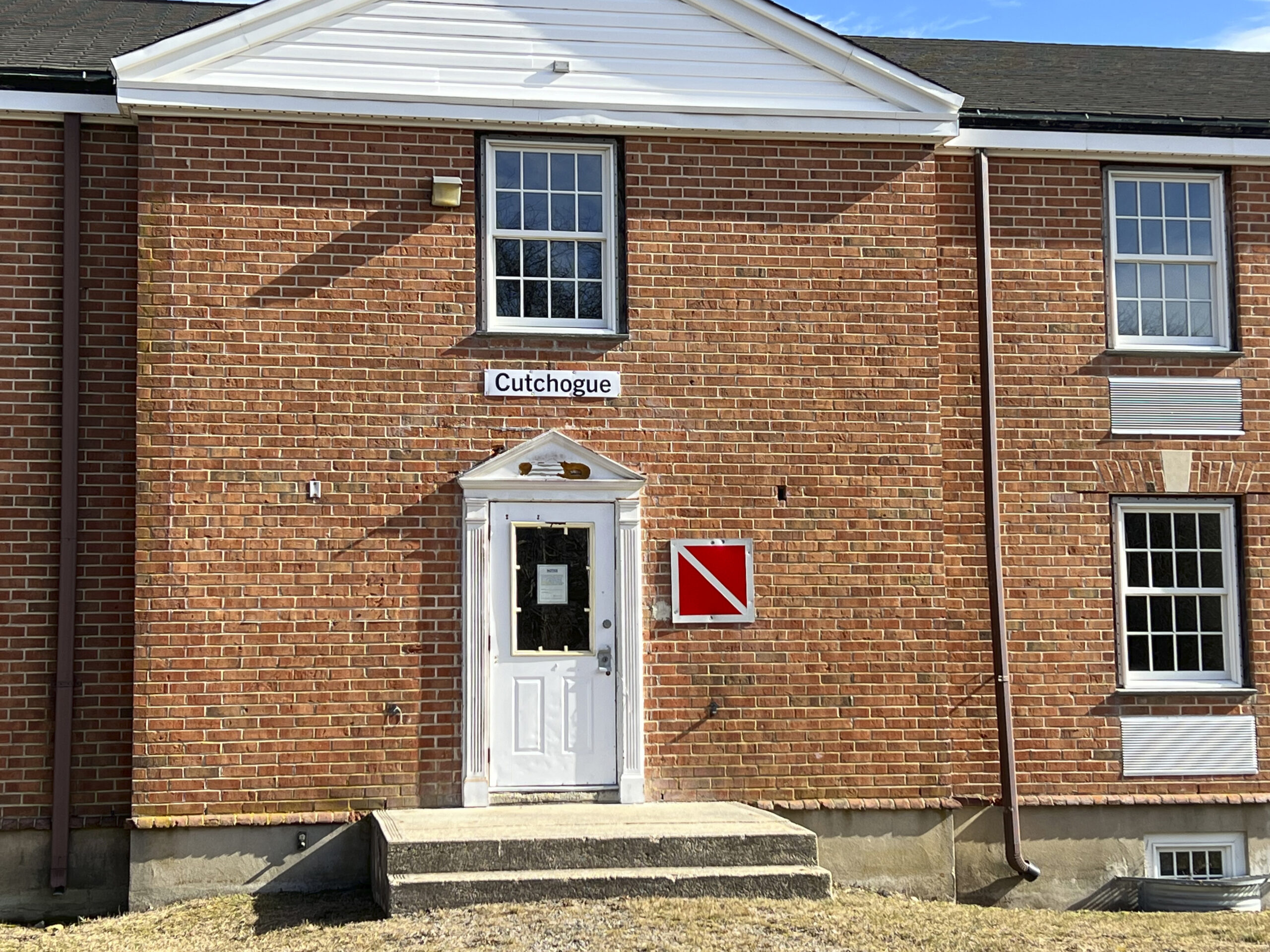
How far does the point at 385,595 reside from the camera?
35.0 ft

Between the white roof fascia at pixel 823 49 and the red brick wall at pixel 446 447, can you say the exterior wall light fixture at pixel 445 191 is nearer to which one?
the red brick wall at pixel 446 447

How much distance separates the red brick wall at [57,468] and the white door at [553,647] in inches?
110

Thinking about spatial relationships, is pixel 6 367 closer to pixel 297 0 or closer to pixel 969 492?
pixel 297 0

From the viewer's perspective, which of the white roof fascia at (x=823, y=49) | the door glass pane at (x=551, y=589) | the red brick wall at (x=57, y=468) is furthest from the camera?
the white roof fascia at (x=823, y=49)

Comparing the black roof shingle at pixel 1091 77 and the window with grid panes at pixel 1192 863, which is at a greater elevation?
the black roof shingle at pixel 1091 77

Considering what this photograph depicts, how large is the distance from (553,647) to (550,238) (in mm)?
3227

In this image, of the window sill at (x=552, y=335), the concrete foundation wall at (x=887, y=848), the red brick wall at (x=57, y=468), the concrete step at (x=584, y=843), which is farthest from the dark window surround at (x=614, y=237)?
the concrete foundation wall at (x=887, y=848)

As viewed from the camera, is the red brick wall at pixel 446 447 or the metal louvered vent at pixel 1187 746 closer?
the red brick wall at pixel 446 447

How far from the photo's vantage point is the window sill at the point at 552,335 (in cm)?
1098

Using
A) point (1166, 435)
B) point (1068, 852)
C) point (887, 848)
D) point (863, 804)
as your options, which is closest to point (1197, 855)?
point (1068, 852)

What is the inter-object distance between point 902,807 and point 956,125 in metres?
5.56

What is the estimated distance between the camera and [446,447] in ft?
35.7

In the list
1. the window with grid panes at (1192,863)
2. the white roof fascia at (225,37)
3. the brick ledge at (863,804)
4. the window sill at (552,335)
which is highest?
the white roof fascia at (225,37)

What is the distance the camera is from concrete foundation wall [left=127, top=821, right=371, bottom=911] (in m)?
10.1
